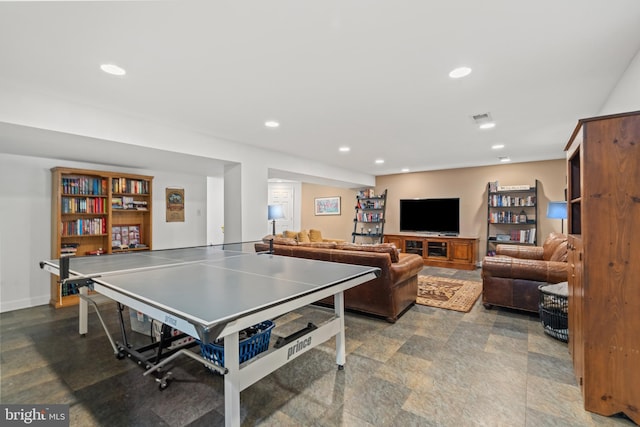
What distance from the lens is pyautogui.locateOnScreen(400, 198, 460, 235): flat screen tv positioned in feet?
23.8

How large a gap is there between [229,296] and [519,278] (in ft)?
11.8

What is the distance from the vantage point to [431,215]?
7539 mm

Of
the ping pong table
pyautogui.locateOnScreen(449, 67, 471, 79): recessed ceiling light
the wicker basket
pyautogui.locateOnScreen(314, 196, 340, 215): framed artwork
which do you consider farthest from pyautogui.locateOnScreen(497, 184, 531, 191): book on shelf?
the ping pong table

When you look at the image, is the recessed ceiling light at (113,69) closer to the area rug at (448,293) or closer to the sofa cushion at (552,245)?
the area rug at (448,293)

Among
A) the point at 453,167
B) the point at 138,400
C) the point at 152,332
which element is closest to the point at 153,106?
the point at 152,332

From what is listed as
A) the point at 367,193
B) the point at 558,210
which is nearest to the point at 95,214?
the point at 367,193

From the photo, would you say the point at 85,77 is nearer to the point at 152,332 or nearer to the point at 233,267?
the point at 233,267

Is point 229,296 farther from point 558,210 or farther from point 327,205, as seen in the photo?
point 327,205

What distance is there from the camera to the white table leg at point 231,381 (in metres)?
1.45

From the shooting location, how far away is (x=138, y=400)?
1.98 metres

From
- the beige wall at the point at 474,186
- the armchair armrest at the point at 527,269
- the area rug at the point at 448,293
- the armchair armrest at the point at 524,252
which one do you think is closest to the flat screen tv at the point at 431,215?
the beige wall at the point at 474,186

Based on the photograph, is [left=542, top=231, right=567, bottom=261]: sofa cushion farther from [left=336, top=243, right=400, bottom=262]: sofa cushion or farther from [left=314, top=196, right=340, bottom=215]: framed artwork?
[left=314, top=196, right=340, bottom=215]: framed artwork

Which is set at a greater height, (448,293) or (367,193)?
(367,193)

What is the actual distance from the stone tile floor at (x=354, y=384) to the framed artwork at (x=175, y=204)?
2796 mm
